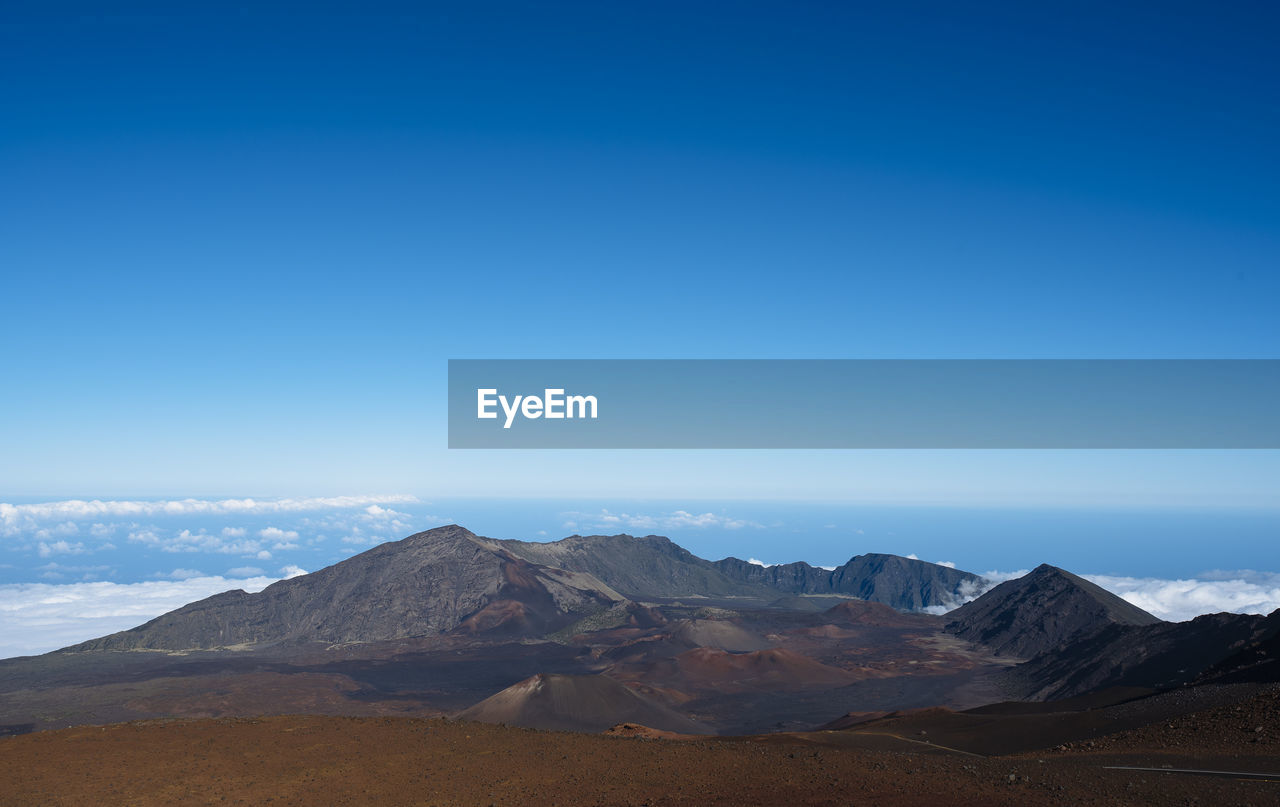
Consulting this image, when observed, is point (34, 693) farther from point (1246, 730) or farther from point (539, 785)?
point (1246, 730)

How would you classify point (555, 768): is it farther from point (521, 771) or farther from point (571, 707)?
point (571, 707)

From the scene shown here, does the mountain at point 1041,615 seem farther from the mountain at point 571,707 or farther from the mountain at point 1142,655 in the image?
the mountain at point 571,707

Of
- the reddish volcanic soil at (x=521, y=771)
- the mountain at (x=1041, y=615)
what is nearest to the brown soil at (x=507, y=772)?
the reddish volcanic soil at (x=521, y=771)

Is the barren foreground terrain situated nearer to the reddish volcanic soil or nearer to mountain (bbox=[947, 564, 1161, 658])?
the reddish volcanic soil

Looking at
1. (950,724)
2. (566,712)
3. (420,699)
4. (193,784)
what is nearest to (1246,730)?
(950,724)

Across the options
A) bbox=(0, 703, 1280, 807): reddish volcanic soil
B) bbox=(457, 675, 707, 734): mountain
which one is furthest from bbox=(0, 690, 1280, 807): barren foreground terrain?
bbox=(457, 675, 707, 734): mountain

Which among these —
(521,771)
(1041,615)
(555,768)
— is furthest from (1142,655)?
(521,771)
